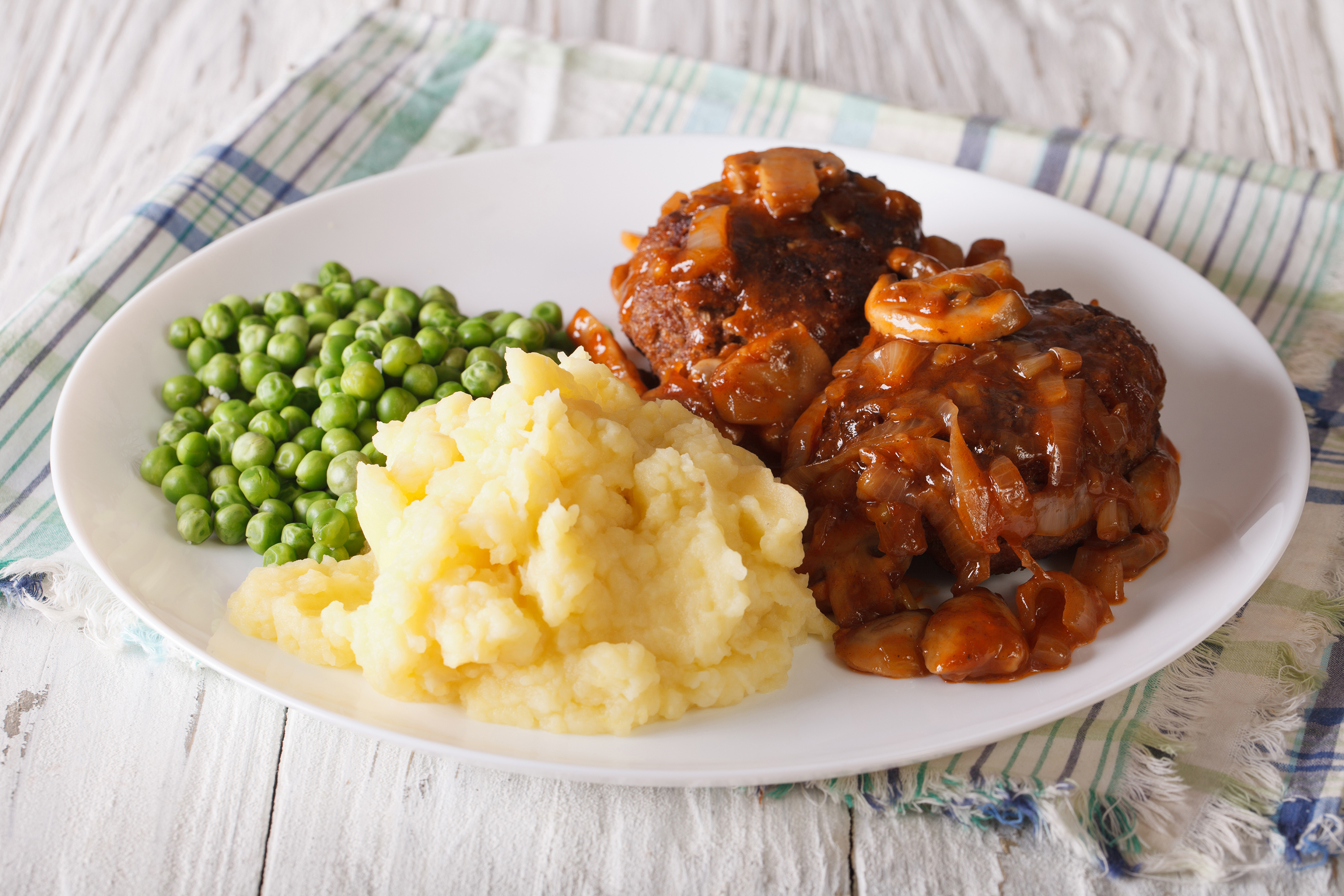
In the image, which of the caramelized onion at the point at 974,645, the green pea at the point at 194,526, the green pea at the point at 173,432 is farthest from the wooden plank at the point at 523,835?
the green pea at the point at 173,432

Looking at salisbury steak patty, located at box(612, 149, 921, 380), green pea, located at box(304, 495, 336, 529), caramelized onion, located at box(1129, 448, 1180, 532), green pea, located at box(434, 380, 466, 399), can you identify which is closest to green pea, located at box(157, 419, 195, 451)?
green pea, located at box(304, 495, 336, 529)

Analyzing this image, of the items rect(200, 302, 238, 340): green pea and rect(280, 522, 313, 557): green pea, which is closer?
rect(280, 522, 313, 557): green pea

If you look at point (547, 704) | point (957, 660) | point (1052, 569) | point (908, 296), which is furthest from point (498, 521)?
point (1052, 569)

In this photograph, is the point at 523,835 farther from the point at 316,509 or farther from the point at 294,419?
the point at 294,419

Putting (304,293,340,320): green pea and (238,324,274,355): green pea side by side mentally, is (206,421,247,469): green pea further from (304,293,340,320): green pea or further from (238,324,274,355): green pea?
(304,293,340,320): green pea

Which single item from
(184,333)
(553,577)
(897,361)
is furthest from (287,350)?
(897,361)

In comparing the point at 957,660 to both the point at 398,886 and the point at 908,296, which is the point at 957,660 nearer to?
the point at 908,296
